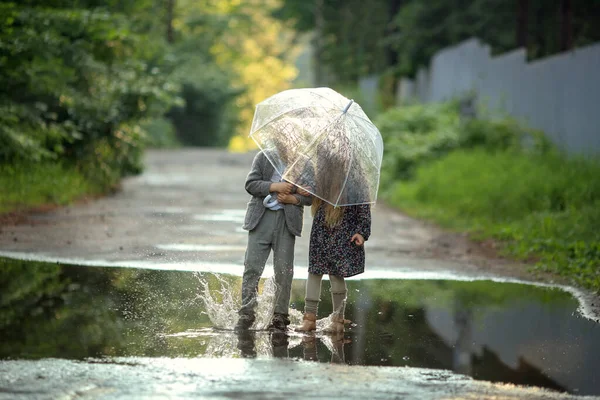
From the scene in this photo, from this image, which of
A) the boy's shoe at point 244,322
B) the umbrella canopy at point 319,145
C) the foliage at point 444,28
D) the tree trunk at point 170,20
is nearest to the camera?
the umbrella canopy at point 319,145

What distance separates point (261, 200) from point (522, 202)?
9324 mm

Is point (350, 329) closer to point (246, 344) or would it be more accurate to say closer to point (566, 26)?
point (246, 344)

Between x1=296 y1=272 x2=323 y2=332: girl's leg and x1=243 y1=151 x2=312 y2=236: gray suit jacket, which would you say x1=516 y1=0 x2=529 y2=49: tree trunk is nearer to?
x1=243 y1=151 x2=312 y2=236: gray suit jacket

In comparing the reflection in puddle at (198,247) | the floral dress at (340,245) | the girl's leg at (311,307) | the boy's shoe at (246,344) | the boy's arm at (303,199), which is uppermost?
the boy's arm at (303,199)

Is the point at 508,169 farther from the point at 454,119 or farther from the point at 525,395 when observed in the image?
the point at 525,395

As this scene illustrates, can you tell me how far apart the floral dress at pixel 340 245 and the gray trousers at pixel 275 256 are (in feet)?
0.65

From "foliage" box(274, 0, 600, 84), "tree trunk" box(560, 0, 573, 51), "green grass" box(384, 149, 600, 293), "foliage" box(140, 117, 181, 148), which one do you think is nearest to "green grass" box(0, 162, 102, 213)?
"green grass" box(384, 149, 600, 293)

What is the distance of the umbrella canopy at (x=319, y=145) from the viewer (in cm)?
791

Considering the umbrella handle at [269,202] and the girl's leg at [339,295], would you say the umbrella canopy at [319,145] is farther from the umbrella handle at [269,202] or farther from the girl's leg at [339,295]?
the girl's leg at [339,295]

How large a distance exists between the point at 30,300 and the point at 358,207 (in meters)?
2.82

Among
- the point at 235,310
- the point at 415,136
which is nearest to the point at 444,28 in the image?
the point at 415,136

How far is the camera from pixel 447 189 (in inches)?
779

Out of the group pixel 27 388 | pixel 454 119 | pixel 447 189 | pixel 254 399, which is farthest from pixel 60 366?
pixel 454 119

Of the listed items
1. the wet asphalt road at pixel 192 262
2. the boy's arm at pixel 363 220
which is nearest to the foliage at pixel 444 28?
the wet asphalt road at pixel 192 262
